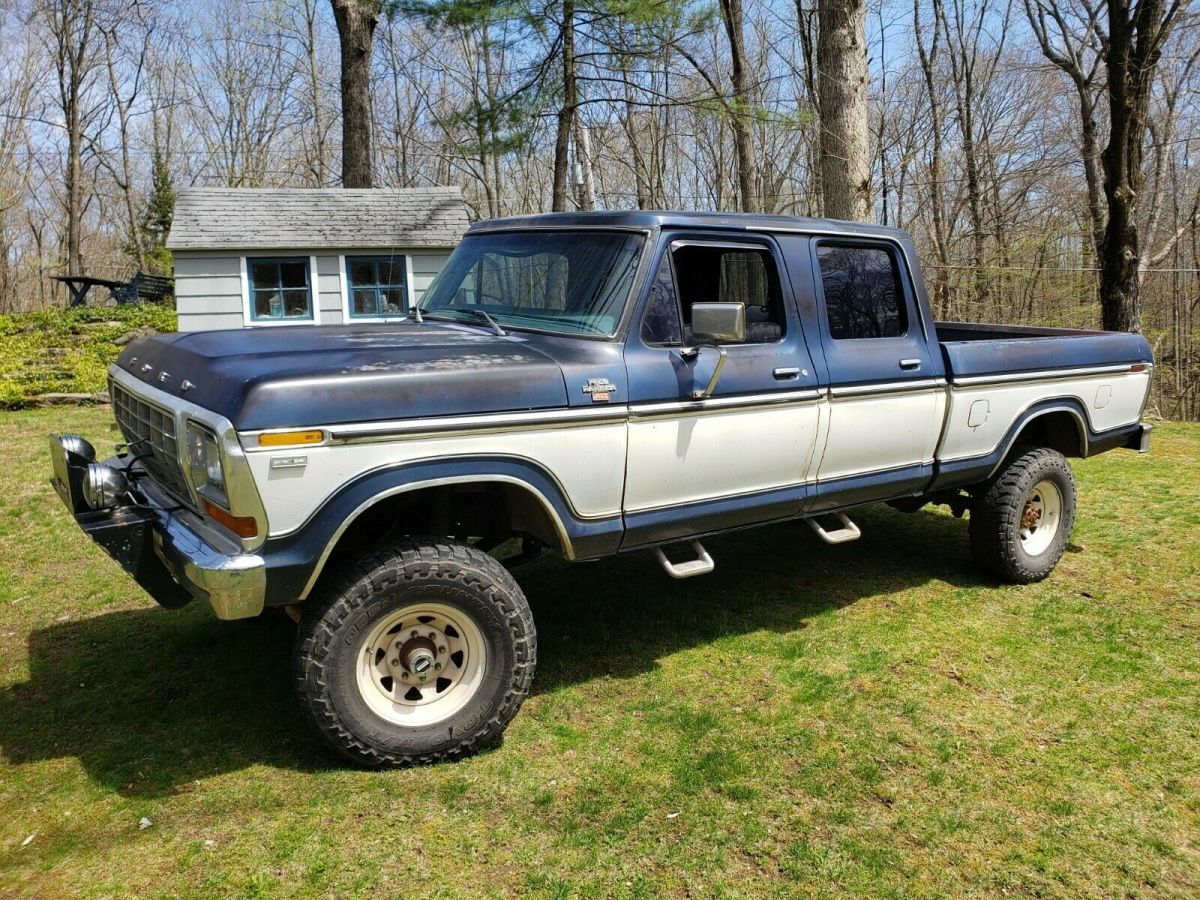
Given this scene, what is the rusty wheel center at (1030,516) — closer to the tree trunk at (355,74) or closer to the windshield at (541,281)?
the windshield at (541,281)

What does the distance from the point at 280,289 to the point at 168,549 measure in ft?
38.4

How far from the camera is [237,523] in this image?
123 inches

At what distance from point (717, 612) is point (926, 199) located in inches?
791

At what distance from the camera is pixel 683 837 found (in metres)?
3.05

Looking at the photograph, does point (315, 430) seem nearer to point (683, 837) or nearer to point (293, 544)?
point (293, 544)

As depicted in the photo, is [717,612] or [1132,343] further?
[1132,343]

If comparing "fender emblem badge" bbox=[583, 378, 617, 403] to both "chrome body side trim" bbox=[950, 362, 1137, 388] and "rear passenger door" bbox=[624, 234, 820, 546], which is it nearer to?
"rear passenger door" bbox=[624, 234, 820, 546]

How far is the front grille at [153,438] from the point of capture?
139 inches

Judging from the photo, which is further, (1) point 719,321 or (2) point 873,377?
(2) point 873,377

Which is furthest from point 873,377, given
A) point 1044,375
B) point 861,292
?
point 1044,375

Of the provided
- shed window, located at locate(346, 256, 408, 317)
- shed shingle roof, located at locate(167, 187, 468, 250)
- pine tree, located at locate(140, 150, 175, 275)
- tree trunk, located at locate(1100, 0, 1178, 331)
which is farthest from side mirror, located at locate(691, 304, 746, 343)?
pine tree, located at locate(140, 150, 175, 275)

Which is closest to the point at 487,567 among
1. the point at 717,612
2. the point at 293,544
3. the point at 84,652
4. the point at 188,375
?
the point at 293,544

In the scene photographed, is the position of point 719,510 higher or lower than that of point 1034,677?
higher

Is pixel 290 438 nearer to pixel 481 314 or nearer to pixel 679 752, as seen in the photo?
pixel 481 314
